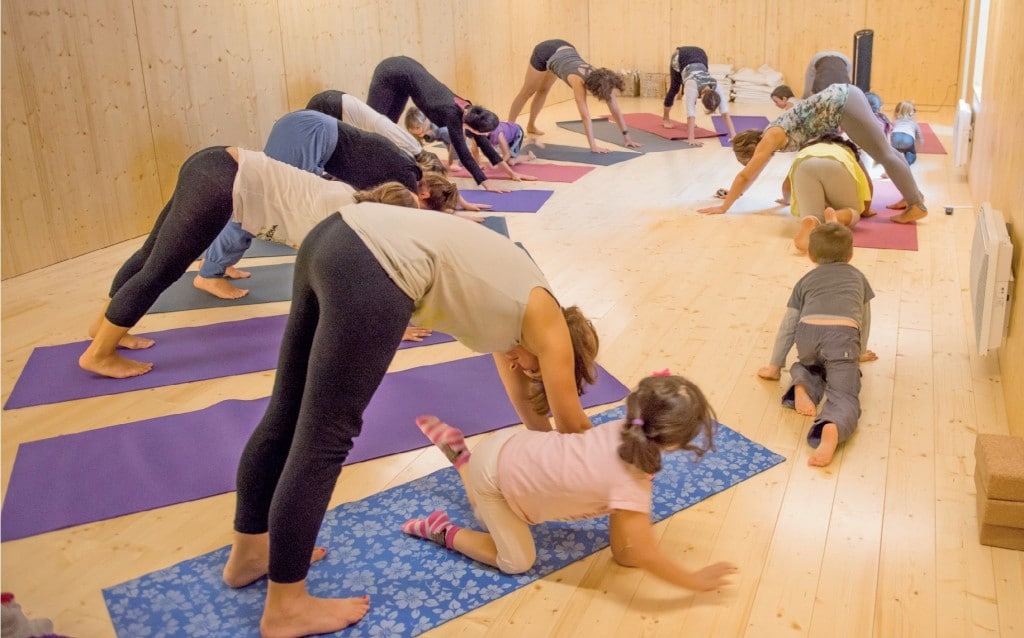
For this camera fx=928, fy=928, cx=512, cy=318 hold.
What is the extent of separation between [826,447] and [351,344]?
5.23 feet

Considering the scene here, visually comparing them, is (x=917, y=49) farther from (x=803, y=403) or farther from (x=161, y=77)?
(x=803, y=403)

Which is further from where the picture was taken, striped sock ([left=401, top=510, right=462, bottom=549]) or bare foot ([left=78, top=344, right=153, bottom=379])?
bare foot ([left=78, top=344, right=153, bottom=379])

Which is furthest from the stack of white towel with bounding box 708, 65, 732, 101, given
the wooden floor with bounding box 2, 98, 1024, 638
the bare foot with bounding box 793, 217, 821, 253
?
the bare foot with bounding box 793, 217, 821, 253

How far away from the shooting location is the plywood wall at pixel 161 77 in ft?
15.1

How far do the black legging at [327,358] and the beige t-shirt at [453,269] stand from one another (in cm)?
4

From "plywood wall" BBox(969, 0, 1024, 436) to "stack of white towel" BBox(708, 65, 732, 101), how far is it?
3.90 m

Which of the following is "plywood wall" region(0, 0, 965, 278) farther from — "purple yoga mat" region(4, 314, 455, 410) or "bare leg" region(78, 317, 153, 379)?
"bare leg" region(78, 317, 153, 379)

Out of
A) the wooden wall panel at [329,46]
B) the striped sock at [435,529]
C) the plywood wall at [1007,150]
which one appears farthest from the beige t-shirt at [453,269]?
the wooden wall panel at [329,46]

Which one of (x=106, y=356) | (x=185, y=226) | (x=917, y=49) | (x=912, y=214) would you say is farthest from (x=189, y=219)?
(x=917, y=49)

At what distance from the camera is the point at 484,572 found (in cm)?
230

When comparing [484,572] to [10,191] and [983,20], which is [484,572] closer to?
[10,191]

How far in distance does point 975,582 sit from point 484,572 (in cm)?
118

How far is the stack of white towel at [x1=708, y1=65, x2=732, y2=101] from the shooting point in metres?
9.72

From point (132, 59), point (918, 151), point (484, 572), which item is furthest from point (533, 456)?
point (918, 151)
